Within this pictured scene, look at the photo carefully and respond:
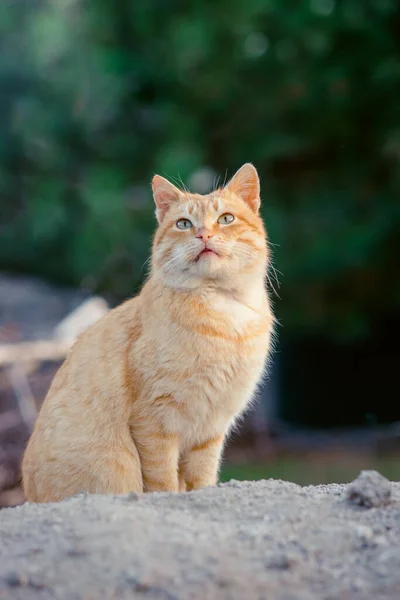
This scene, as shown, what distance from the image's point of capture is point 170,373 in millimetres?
2854

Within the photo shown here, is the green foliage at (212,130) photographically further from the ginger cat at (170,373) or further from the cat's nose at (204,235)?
the cat's nose at (204,235)

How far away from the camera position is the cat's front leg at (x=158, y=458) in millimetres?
2891

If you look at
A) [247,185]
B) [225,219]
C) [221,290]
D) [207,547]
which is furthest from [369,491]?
[247,185]

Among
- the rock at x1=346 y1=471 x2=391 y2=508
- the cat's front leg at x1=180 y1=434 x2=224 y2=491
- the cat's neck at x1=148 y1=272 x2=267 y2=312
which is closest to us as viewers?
the rock at x1=346 y1=471 x2=391 y2=508

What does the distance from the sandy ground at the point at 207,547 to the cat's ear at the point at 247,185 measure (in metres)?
1.26

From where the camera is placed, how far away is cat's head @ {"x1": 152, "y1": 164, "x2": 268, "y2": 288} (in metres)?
2.96

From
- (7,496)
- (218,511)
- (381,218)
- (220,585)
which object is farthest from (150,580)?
(381,218)

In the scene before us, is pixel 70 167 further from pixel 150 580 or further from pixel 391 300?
pixel 150 580

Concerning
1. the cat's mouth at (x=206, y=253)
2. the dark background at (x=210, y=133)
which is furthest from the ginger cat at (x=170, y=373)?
the dark background at (x=210, y=133)

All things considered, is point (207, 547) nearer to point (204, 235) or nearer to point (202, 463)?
point (202, 463)

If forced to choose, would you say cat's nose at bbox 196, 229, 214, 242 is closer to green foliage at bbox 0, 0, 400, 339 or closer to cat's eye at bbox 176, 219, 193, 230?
cat's eye at bbox 176, 219, 193, 230

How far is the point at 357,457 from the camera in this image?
26.0 feet

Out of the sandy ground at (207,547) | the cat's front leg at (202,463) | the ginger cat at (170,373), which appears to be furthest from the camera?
the cat's front leg at (202,463)

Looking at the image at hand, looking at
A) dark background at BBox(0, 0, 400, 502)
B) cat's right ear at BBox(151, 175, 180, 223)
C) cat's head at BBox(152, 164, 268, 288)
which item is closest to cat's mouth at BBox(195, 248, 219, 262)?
cat's head at BBox(152, 164, 268, 288)
